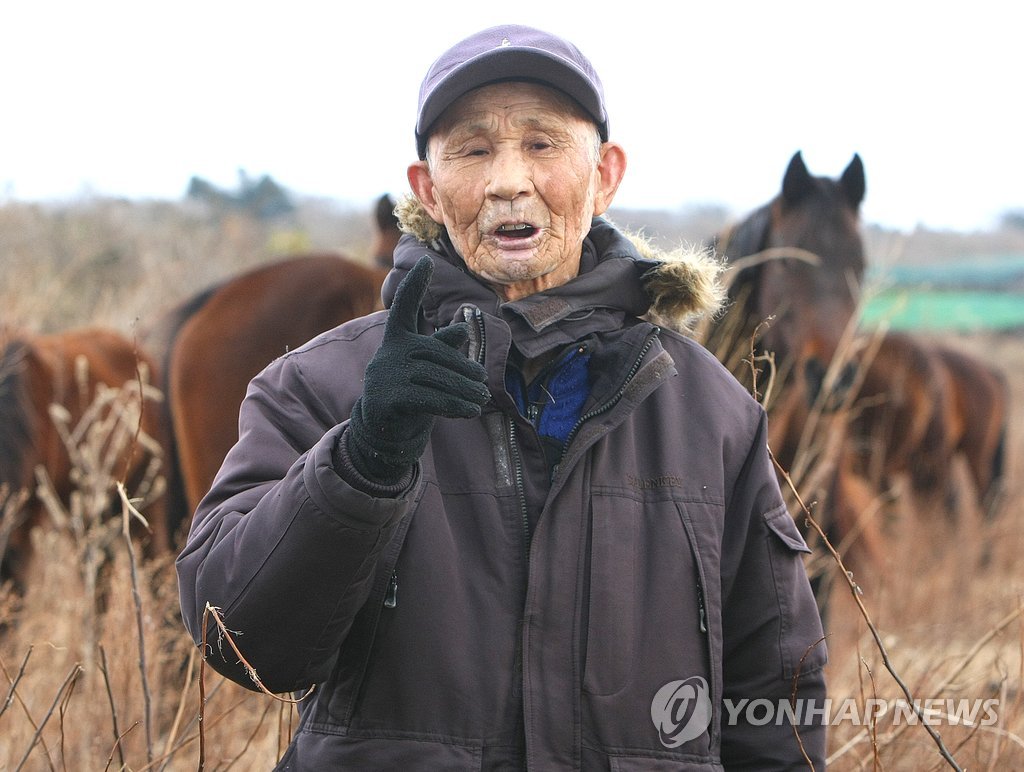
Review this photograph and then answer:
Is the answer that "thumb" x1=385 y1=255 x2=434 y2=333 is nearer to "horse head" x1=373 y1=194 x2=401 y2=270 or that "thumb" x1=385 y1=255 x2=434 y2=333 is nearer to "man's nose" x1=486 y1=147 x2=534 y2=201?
"man's nose" x1=486 y1=147 x2=534 y2=201

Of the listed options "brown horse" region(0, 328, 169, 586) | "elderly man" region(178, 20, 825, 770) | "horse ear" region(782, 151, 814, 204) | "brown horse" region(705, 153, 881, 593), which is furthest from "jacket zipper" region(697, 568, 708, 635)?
"horse ear" region(782, 151, 814, 204)

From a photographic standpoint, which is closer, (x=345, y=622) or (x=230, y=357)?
(x=345, y=622)

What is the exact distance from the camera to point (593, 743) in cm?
154

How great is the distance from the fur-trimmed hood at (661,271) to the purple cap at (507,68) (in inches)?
6.9

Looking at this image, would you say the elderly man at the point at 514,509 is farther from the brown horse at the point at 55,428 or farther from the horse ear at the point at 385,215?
the horse ear at the point at 385,215

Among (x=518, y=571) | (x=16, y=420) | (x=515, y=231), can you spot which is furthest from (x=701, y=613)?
(x=16, y=420)

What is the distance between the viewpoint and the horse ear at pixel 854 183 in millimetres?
4523

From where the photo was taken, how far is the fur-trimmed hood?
73.5 inches

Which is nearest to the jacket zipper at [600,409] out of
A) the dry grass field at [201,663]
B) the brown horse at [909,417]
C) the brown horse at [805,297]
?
the dry grass field at [201,663]

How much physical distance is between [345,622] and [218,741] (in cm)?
191

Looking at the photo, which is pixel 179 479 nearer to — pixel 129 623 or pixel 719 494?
pixel 129 623

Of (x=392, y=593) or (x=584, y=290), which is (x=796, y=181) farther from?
(x=392, y=593)

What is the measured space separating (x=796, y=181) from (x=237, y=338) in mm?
2550

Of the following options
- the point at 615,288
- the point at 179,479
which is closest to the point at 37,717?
the point at 179,479
